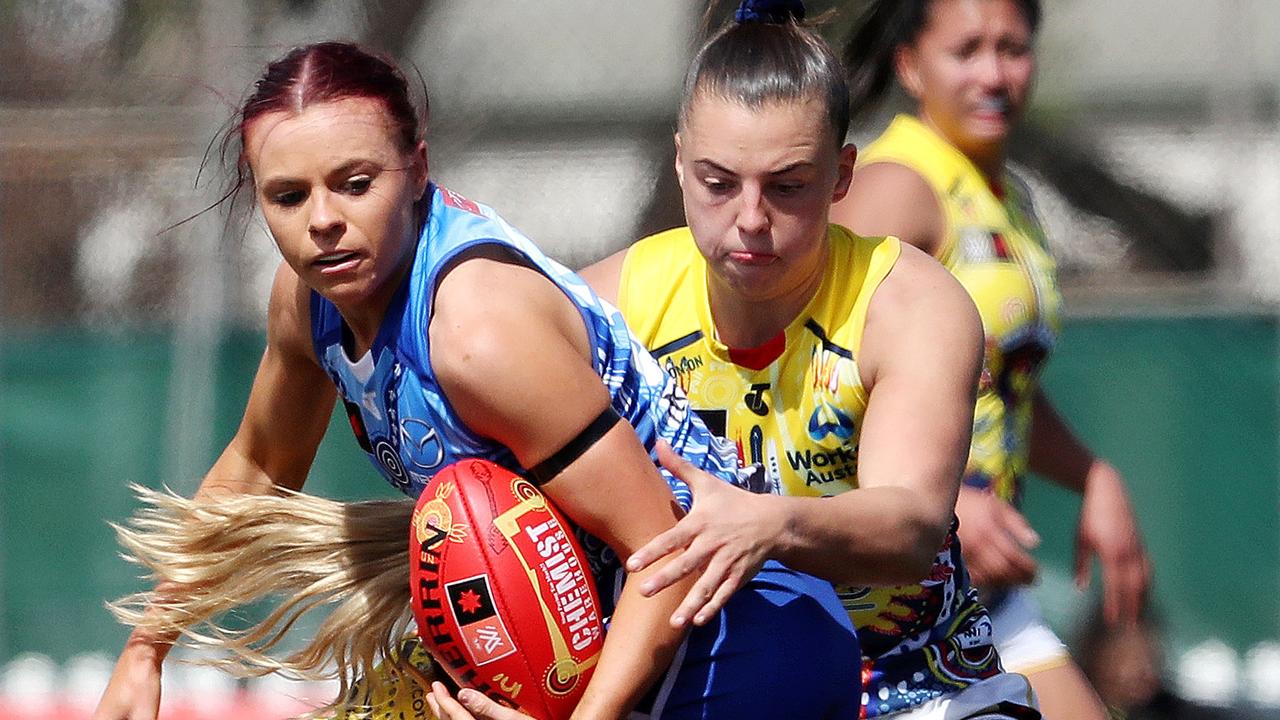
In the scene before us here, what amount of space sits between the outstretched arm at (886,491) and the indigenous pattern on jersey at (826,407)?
0.21 feet

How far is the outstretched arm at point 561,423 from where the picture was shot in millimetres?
2104

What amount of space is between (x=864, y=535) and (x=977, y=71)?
5.13 ft

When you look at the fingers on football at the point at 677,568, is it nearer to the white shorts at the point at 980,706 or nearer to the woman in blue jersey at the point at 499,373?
the woman in blue jersey at the point at 499,373

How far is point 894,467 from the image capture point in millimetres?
2238

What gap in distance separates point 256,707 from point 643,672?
13.7ft

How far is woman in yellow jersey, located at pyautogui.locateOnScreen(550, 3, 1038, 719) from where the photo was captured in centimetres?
223

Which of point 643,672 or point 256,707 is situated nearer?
point 643,672

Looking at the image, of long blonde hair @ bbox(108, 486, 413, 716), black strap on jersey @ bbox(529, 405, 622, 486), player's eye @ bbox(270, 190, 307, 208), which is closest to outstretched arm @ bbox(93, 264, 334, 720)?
long blonde hair @ bbox(108, 486, 413, 716)

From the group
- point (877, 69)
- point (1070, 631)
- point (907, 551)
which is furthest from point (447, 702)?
point (1070, 631)

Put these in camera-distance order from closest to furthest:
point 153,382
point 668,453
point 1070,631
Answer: point 668,453
point 1070,631
point 153,382

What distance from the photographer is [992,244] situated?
10.7ft

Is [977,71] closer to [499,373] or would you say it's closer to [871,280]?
[871,280]

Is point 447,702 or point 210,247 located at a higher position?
point 210,247

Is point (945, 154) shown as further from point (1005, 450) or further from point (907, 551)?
point (907, 551)
